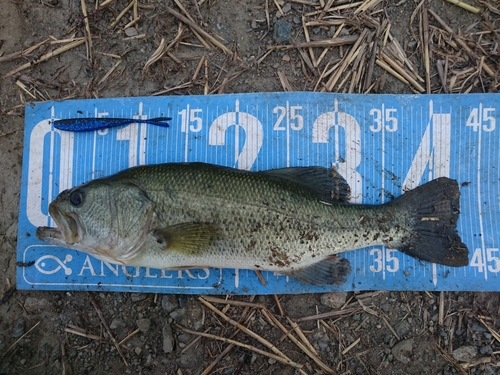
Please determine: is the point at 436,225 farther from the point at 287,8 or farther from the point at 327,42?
the point at 287,8

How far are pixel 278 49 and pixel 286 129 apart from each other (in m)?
0.77

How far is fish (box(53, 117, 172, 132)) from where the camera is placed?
3.36 m

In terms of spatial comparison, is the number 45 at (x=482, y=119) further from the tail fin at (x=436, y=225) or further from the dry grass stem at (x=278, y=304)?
the dry grass stem at (x=278, y=304)

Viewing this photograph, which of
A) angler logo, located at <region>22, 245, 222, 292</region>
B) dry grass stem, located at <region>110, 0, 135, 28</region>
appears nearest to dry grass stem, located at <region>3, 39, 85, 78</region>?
dry grass stem, located at <region>110, 0, 135, 28</region>

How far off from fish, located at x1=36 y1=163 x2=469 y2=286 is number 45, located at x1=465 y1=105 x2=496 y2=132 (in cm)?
68

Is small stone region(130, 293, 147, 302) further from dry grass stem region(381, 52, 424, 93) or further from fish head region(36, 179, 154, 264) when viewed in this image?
dry grass stem region(381, 52, 424, 93)

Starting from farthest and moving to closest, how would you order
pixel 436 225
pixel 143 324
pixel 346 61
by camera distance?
pixel 346 61 → pixel 143 324 → pixel 436 225

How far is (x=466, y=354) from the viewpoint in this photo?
3.13 meters

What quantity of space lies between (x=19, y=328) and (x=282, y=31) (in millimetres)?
3701

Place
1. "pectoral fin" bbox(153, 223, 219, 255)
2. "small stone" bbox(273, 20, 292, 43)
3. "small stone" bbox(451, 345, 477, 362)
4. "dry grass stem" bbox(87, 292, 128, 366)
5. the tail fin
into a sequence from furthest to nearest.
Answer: "small stone" bbox(273, 20, 292, 43) → "dry grass stem" bbox(87, 292, 128, 366) → "small stone" bbox(451, 345, 477, 362) → the tail fin → "pectoral fin" bbox(153, 223, 219, 255)

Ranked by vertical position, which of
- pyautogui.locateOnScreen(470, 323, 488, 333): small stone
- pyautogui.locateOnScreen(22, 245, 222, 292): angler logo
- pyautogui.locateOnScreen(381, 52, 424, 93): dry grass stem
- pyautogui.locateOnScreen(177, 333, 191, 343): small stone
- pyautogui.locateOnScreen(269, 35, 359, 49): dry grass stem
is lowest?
pyautogui.locateOnScreen(177, 333, 191, 343): small stone

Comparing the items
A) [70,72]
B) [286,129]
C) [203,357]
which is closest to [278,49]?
[286,129]

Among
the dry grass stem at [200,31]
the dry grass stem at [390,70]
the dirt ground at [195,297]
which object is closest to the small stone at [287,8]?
the dirt ground at [195,297]

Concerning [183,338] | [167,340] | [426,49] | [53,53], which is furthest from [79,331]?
[426,49]
